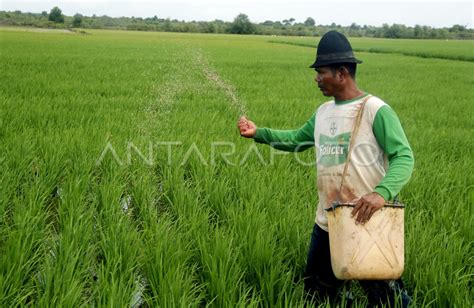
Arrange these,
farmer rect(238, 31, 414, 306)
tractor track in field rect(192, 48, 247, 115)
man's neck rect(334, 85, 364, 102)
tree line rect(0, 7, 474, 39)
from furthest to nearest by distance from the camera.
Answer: tree line rect(0, 7, 474, 39) → tractor track in field rect(192, 48, 247, 115) → man's neck rect(334, 85, 364, 102) → farmer rect(238, 31, 414, 306)

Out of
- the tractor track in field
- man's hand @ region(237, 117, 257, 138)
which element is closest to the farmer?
man's hand @ region(237, 117, 257, 138)

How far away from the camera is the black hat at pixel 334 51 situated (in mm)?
1682

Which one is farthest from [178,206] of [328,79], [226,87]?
[226,87]

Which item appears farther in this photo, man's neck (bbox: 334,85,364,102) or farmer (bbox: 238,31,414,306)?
man's neck (bbox: 334,85,364,102)

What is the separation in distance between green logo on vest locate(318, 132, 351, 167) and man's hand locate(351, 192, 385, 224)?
0.88ft

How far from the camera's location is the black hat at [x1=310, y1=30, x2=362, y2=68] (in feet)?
5.52

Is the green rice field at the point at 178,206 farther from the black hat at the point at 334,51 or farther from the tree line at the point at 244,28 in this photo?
the tree line at the point at 244,28

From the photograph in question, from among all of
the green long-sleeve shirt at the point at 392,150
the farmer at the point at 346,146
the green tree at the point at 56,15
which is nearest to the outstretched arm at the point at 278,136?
the farmer at the point at 346,146

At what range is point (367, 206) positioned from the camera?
1.49m

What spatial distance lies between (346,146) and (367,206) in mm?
311

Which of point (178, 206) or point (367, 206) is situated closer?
point (367, 206)

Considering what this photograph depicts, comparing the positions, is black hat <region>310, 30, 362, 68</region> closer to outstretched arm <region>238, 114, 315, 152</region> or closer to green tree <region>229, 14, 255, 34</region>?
outstretched arm <region>238, 114, 315, 152</region>

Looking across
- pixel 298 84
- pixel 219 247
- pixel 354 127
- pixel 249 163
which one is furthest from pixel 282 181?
pixel 298 84

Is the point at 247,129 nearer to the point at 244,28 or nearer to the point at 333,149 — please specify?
the point at 333,149
